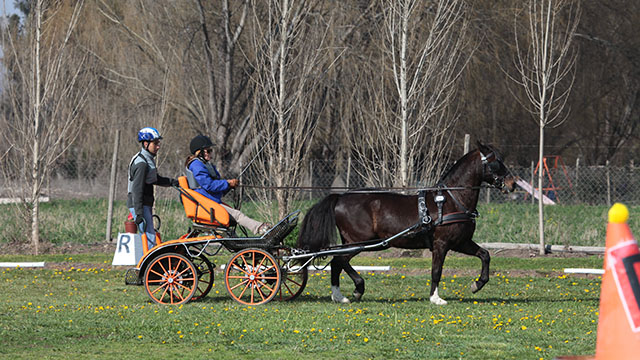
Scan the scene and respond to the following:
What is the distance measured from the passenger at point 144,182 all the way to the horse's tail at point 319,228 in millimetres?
1744

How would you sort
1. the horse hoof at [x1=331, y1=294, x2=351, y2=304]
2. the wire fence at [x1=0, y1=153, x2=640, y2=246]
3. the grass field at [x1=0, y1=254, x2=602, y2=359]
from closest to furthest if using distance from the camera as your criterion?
1. the grass field at [x1=0, y1=254, x2=602, y2=359]
2. the horse hoof at [x1=331, y1=294, x2=351, y2=304]
3. the wire fence at [x1=0, y1=153, x2=640, y2=246]

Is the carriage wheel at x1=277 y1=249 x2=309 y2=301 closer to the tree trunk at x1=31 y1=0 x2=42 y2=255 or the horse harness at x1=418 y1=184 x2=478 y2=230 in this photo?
the horse harness at x1=418 y1=184 x2=478 y2=230

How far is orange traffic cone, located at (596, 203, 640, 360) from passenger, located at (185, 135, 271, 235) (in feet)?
21.4

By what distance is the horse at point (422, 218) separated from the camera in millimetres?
10281

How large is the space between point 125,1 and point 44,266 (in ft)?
45.5

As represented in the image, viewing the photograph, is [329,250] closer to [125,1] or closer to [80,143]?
[125,1]

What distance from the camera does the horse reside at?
33.7ft

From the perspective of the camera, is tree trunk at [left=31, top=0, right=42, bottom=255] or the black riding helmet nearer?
the black riding helmet

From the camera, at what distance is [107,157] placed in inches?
1139

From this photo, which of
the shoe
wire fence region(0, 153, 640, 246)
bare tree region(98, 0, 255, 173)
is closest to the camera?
the shoe

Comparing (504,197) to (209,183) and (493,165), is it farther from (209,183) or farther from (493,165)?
(209,183)

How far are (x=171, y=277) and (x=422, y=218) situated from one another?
9.99 ft

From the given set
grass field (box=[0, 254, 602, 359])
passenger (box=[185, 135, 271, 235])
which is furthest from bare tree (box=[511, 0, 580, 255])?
passenger (box=[185, 135, 271, 235])

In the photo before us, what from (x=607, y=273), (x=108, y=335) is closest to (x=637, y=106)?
(x=108, y=335)
